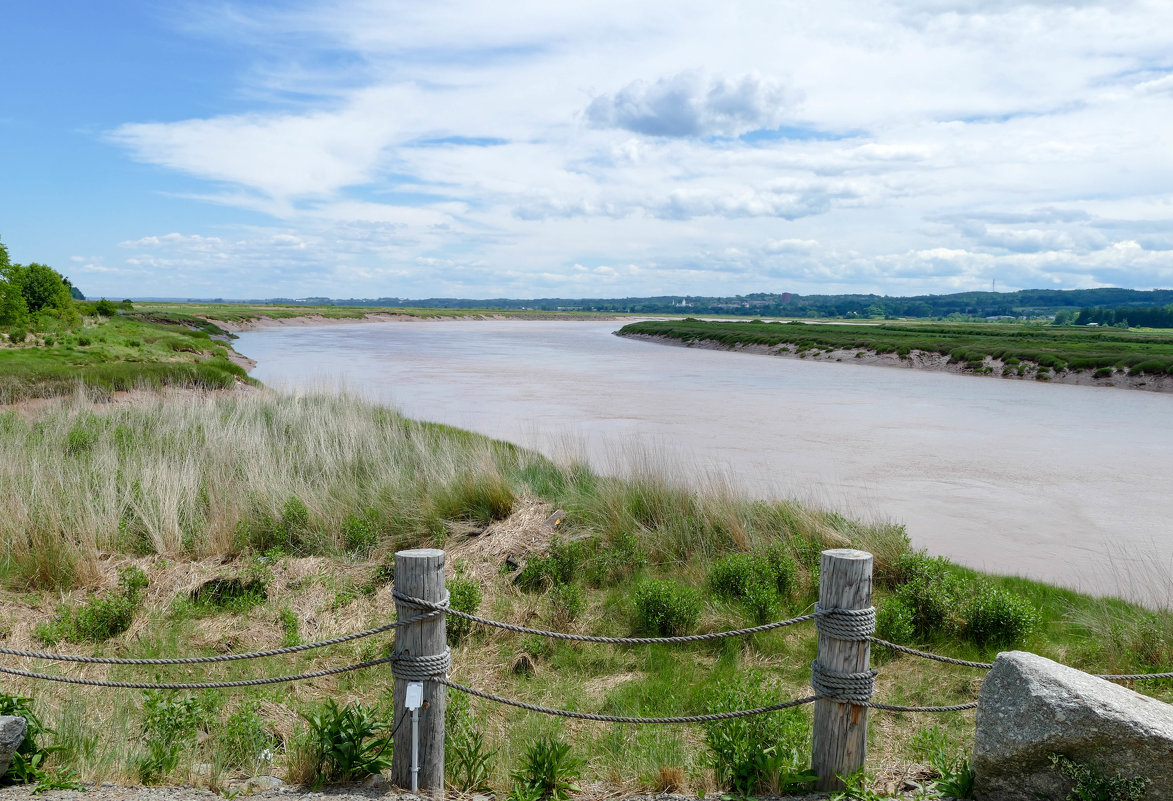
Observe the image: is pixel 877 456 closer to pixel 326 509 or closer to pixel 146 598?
pixel 326 509

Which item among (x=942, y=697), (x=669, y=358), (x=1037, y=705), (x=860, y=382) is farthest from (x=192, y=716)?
(x=669, y=358)

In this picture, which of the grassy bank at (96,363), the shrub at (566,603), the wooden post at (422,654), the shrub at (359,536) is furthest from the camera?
the grassy bank at (96,363)

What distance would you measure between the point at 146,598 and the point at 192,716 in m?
2.98

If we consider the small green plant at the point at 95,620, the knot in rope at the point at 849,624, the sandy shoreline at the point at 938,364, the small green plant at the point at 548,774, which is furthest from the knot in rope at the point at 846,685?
the sandy shoreline at the point at 938,364

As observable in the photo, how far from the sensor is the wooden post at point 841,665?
13.1 ft

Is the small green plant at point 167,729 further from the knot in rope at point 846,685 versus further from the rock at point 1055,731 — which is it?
the rock at point 1055,731

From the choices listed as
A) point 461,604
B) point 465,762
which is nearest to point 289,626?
point 461,604

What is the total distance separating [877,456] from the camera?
17.9 metres

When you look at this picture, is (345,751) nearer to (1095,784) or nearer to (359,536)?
(1095,784)

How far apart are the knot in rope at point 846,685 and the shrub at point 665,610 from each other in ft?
10.3

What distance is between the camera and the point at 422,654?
4031mm

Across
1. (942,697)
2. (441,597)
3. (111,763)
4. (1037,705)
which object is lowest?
A: (942,697)

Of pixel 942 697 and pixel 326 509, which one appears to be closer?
pixel 942 697

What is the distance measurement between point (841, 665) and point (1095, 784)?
123 centimetres
